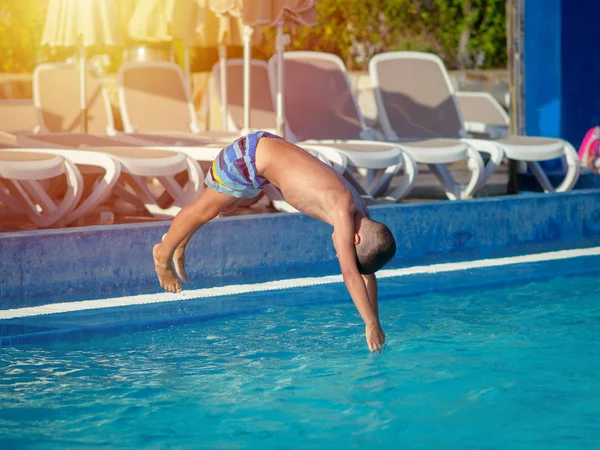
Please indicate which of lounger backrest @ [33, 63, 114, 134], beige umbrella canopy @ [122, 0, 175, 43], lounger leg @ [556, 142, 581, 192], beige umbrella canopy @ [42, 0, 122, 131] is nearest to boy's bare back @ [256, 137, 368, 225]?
lounger leg @ [556, 142, 581, 192]

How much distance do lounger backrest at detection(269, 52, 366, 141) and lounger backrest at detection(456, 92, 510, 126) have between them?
437 centimetres

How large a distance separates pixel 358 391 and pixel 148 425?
112 cm

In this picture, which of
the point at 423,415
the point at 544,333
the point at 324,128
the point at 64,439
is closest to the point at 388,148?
the point at 324,128

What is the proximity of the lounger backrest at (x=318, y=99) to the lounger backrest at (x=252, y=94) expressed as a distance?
3.30ft

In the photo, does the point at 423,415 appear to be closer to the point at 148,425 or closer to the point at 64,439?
the point at 148,425

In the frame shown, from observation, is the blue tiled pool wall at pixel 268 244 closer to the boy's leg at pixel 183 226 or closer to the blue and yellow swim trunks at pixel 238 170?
the boy's leg at pixel 183 226

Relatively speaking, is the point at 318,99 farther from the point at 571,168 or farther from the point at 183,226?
the point at 183,226

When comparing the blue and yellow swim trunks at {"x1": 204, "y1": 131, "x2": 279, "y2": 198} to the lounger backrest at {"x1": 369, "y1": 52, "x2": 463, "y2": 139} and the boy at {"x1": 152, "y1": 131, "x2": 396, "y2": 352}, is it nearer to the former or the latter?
the boy at {"x1": 152, "y1": 131, "x2": 396, "y2": 352}

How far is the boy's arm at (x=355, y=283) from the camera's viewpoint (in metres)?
5.02

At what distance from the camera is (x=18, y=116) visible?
42.7 feet

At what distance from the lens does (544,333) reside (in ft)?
21.6

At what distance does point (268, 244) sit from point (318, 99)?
4298 millimetres

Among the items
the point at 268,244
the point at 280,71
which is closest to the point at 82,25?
the point at 280,71

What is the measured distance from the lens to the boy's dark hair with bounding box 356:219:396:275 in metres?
5.15
